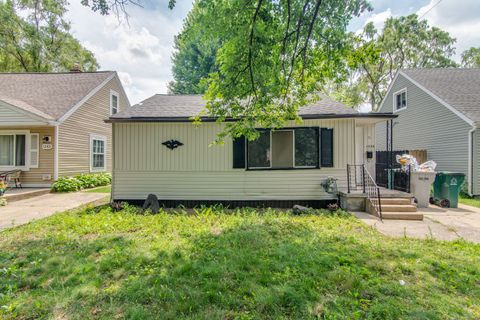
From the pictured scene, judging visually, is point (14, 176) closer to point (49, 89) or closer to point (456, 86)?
point (49, 89)

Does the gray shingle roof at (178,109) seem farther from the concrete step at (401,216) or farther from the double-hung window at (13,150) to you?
the double-hung window at (13,150)

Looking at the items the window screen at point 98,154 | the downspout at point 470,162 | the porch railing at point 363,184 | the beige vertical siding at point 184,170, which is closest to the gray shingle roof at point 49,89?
the window screen at point 98,154

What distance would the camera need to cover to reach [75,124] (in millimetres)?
10789

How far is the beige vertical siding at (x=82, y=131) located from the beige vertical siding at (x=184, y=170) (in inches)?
181

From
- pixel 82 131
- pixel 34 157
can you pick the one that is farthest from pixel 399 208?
pixel 34 157

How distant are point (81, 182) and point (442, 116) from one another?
15601 millimetres

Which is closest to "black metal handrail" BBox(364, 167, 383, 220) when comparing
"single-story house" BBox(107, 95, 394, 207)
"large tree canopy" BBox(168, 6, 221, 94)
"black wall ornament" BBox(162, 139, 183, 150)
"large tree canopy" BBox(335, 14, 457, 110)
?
"single-story house" BBox(107, 95, 394, 207)

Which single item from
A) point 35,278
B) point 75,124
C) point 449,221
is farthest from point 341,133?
point 75,124

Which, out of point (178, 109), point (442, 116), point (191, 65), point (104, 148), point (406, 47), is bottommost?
point (104, 148)

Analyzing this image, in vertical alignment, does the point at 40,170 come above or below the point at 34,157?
below

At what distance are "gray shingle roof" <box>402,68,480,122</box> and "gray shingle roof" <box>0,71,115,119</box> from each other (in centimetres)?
1578

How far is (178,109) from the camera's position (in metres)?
7.73

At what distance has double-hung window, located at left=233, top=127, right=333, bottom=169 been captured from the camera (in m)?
6.96

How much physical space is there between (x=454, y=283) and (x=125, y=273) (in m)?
3.88
